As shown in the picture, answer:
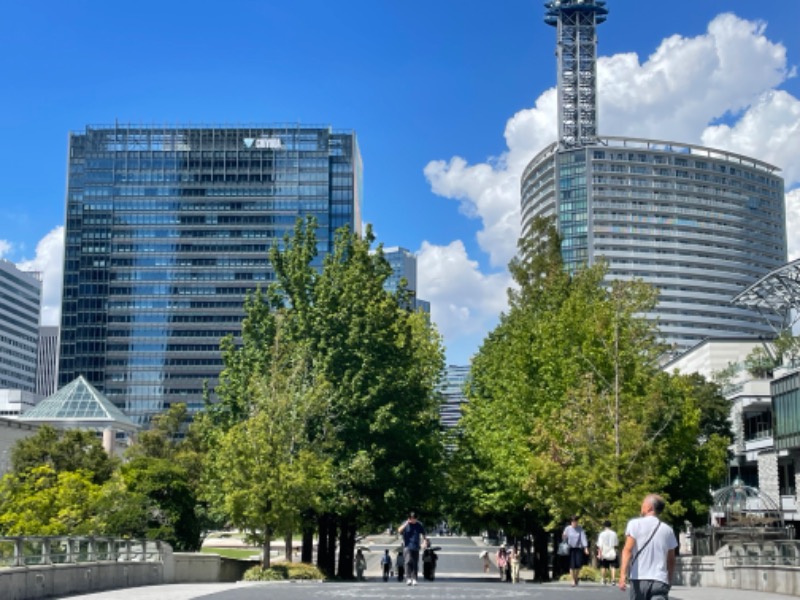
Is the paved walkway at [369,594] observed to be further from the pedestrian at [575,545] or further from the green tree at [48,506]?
the green tree at [48,506]

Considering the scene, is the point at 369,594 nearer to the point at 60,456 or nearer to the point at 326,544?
the point at 326,544

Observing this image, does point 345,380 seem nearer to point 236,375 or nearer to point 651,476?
point 236,375

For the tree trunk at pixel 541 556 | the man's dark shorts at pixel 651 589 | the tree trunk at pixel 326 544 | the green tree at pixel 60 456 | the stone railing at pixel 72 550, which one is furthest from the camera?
the green tree at pixel 60 456

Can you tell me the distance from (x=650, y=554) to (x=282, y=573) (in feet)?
81.2

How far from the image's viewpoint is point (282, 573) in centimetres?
3538

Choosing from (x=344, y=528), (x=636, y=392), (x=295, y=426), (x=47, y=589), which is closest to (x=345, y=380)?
(x=295, y=426)

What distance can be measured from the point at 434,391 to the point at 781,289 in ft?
Result: 92.4

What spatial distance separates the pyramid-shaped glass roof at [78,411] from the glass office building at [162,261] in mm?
76102

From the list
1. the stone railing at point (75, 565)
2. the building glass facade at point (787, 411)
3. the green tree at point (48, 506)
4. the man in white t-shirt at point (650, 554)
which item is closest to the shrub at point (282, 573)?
the stone railing at point (75, 565)

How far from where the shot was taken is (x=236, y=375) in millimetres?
47500

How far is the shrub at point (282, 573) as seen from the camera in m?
34.3

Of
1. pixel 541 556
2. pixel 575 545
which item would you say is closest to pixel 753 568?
pixel 575 545

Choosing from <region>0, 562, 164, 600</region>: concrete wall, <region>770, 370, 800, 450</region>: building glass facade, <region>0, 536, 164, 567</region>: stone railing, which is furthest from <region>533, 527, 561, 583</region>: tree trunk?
<region>0, 562, 164, 600</region>: concrete wall

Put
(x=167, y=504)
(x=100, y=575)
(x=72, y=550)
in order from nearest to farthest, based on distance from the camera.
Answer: (x=72, y=550), (x=100, y=575), (x=167, y=504)
